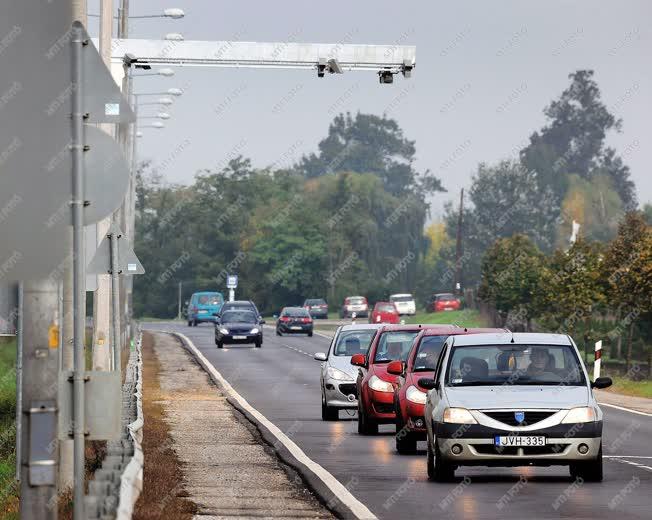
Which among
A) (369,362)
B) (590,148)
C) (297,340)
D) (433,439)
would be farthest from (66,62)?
(590,148)

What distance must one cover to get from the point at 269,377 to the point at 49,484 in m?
39.9

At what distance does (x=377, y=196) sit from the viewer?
516 ft

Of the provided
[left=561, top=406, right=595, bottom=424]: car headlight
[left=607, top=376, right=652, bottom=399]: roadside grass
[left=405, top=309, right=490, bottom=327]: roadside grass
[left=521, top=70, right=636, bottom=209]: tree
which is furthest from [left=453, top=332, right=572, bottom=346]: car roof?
[left=521, top=70, right=636, bottom=209]: tree

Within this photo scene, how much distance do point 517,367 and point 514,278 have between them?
63489 millimetres

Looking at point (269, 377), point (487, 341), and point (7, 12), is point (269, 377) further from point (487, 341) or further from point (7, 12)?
point (7, 12)

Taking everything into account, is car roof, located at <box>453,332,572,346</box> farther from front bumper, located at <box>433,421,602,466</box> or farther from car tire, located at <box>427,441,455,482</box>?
front bumper, located at <box>433,421,602,466</box>

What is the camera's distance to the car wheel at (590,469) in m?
18.3

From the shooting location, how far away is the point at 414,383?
76.0ft

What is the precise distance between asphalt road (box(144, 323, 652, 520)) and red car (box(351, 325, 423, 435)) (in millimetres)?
339

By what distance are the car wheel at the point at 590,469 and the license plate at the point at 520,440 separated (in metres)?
0.51

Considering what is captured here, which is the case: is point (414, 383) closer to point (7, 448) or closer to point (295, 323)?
point (7, 448)

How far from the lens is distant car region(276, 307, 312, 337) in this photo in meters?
90.4

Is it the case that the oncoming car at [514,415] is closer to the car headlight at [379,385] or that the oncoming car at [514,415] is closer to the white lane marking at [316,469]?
the white lane marking at [316,469]

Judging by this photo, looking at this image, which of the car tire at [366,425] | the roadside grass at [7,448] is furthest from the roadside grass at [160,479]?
the car tire at [366,425]
